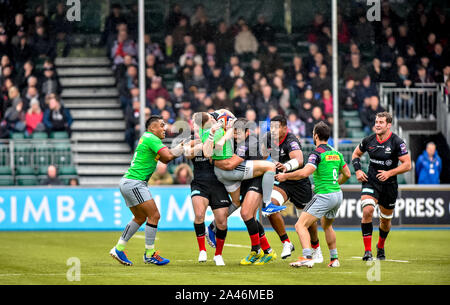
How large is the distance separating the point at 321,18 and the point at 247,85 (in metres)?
3.73

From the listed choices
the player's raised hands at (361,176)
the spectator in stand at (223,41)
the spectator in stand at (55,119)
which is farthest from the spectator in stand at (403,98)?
the player's raised hands at (361,176)

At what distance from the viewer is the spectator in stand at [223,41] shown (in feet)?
86.3

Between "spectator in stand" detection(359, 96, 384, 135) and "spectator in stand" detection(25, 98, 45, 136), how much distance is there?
902cm

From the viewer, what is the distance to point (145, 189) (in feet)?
40.8

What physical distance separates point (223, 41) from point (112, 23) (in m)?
3.51

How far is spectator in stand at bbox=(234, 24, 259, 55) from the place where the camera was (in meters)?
26.4

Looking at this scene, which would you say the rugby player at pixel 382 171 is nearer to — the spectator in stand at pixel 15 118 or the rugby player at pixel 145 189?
the rugby player at pixel 145 189

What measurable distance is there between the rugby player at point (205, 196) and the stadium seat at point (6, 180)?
10495 mm

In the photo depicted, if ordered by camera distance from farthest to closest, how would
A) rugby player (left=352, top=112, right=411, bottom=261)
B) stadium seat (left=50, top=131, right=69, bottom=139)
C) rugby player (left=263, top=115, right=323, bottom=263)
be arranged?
stadium seat (left=50, top=131, right=69, bottom=139) → rugby player (left=352, top=112, right=411, bottom=261) → rugby player (left=263, top=115, right=323, bottom=263)

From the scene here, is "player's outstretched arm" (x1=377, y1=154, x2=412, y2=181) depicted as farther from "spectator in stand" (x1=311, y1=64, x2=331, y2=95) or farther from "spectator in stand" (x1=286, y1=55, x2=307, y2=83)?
"spectator in stand" (x1=286, y1=55, x2=307, y2=83)

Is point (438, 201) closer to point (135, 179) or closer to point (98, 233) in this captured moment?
point (98, 233)

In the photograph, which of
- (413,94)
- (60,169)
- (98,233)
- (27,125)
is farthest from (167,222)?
(413,94)

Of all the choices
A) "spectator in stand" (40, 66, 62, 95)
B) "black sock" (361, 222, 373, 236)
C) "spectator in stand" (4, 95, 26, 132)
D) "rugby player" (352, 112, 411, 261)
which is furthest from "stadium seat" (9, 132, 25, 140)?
"black sock" (361, 222, 373, 236)

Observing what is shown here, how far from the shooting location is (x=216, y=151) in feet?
40.7
